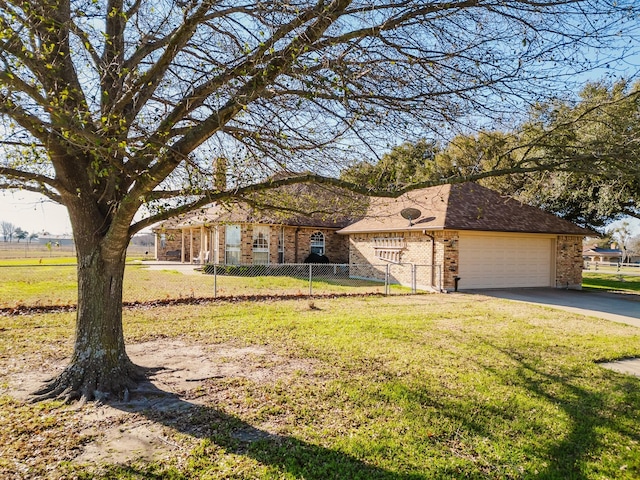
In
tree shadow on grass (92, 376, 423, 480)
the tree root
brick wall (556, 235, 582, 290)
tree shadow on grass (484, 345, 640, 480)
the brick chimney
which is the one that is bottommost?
tree shadow on grass (484, 345, 640, 480)

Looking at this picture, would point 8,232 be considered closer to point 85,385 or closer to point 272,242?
point 272,242

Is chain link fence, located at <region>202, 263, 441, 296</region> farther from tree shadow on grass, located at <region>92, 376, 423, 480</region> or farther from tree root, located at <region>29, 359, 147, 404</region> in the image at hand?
tree shadow on grass, located at <region>92, 376, 423, 480</region>

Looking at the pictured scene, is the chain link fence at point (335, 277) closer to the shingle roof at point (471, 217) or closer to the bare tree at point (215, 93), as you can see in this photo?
the shingle roof at point (471, 217)

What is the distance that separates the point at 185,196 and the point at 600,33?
4.62 meters

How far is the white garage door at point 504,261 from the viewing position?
15644 mm

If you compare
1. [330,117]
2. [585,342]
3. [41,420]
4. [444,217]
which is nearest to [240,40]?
[330,117]

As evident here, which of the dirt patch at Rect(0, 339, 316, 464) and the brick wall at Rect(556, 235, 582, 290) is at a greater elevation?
the brick wall at Rect(556, 235, 582, 290)

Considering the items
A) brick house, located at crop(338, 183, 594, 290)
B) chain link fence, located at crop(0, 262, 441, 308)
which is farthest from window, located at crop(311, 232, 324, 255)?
brick house, located at crop(338, 183, 594, 290)

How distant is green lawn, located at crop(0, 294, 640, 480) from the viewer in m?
3.31

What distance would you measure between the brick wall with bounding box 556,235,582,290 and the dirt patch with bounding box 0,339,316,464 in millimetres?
15846

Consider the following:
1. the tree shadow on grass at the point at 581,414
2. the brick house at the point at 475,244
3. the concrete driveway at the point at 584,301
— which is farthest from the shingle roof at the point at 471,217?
the tree shadow on grass at the point at 581,414

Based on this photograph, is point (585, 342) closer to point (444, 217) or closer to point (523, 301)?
point (523, 301)

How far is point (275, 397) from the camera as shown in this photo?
185 inches

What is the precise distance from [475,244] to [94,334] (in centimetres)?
1417
